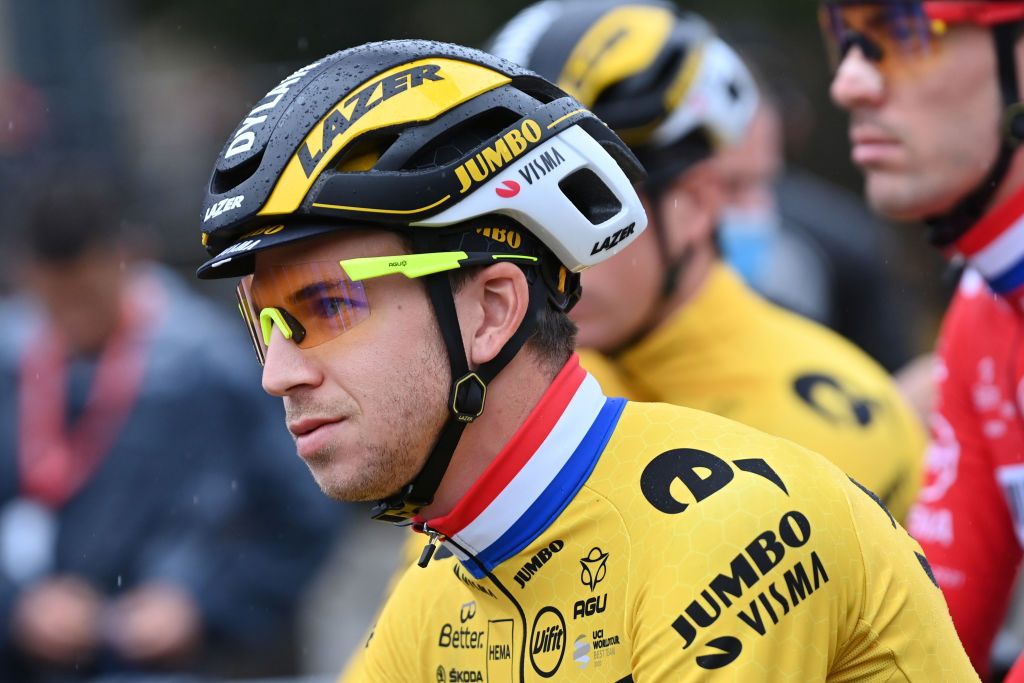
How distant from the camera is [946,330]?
5086 millimetres

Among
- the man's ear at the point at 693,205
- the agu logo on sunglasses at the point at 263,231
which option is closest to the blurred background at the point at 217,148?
the man's ear at the point at 693,205

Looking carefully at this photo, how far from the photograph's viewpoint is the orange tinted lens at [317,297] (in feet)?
11.2

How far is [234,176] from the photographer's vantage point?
3514 mm

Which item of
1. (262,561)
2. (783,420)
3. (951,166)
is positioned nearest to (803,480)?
(951,166)

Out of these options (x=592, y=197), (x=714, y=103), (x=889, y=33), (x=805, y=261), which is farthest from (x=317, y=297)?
(x=805, y=261)

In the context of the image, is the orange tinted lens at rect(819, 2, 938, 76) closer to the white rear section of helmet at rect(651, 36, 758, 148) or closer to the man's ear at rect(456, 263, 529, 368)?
the white rear section of helmet at rect(651, 36, 758, 148)

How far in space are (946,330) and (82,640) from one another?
13.4 feet

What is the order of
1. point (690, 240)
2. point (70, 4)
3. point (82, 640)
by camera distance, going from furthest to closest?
point (70, 4), point (82, 640), point (690, 240)

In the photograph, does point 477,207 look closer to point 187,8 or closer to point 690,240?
point 690,240

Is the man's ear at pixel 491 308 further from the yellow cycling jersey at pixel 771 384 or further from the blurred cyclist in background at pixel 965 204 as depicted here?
the yellow cycling jersey at pixel 771 384

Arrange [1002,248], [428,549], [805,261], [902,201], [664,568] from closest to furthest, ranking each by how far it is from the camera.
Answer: [664,568], [428,549], [1002,248], [902,201], [805,261]

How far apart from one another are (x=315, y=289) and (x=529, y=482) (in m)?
0.59

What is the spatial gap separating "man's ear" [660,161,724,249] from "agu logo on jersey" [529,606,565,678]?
98.3 inches

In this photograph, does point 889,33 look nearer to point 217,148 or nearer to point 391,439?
point 391,439
